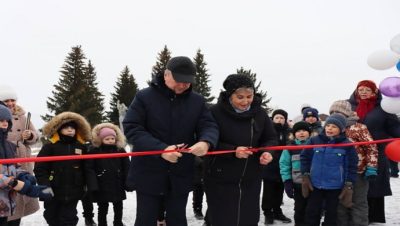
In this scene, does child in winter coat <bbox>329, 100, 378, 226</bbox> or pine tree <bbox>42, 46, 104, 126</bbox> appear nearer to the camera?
child in winter coat <bbox>329, 100, 378, 226</bbox>

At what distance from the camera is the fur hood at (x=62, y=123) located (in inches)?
184

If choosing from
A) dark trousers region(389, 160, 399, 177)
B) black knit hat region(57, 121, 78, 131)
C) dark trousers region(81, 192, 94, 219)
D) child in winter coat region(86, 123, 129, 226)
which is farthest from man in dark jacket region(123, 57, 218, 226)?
dark trousers region(389, 160, 399, 177)

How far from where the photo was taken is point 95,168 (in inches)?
209

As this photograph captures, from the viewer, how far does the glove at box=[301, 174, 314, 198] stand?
484cm

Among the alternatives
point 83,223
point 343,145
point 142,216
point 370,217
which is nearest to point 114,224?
point 83,223

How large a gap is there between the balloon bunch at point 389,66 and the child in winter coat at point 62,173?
3.60m

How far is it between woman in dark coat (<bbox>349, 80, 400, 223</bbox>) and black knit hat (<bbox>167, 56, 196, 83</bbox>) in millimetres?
2988

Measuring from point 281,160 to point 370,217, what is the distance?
4.88ft

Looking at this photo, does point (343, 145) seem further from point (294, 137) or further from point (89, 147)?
point (89, 147)

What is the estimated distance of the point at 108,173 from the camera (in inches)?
211

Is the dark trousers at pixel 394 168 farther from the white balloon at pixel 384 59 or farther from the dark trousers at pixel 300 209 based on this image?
the white balloon at pixel 384 59

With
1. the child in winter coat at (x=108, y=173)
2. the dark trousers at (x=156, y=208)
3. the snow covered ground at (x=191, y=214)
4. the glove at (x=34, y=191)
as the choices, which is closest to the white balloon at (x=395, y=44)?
the snow covered ground at (x=191, y=214)

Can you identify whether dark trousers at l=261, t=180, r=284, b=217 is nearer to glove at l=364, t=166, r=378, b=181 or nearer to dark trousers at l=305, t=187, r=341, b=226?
dark trousers at l=305, t=187, r=341, b=226

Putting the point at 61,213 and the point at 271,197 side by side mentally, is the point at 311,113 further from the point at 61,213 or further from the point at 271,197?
the point at 61,213
